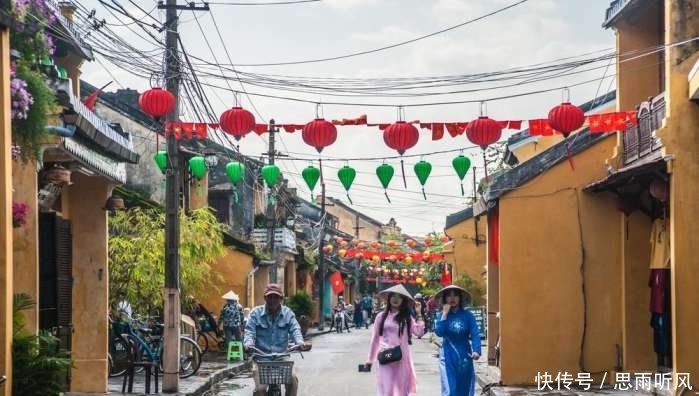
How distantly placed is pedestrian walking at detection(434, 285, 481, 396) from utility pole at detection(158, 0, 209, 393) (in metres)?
5.55

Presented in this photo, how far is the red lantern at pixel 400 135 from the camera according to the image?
1537 cm

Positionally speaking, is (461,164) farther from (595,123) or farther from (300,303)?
(300,303)

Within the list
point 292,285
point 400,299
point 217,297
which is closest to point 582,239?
point 400,299

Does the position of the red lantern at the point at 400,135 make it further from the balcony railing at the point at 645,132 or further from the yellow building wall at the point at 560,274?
the balcony railing at the point at 645,132

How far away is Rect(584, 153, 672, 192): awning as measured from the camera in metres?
14.2

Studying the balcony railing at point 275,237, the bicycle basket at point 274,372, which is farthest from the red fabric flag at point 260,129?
the balcony railing at point 275,237

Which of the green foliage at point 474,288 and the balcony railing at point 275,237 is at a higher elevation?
the balcony railing at point 275,237

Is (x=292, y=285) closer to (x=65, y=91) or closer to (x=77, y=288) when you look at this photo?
(x=77, y=288)

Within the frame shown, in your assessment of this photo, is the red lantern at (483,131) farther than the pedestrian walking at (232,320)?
No

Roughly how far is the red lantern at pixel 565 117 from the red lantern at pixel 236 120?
4498 mm

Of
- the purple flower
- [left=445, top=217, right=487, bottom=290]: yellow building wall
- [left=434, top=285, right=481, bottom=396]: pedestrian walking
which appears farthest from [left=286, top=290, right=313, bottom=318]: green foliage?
the purple flower

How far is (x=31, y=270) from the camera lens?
1280 cm

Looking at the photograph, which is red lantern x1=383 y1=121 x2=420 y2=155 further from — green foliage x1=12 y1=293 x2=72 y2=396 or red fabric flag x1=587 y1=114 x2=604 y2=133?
green foliage x1=12 y1=293 x2=72 y2=396

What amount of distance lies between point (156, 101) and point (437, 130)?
4.29m
